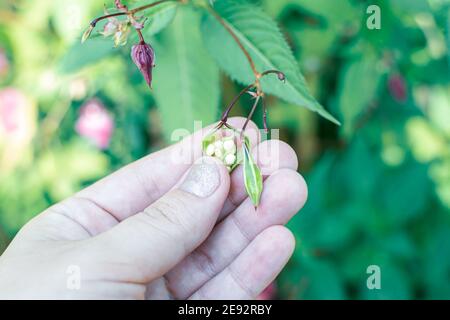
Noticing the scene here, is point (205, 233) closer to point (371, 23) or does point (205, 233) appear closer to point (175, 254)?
point (175, 254)

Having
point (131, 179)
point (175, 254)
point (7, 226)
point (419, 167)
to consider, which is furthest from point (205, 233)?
point (7, 226)

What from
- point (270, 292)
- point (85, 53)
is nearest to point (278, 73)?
point (85, 53)

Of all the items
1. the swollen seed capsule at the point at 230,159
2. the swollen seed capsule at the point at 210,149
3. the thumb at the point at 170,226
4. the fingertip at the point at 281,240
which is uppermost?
the swollen seed capsule at the point at 210,149

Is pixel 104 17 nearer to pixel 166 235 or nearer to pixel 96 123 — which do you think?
pixel 166 235

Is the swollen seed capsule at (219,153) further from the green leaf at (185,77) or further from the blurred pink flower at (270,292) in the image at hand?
the blurred pink flower at (270,292)

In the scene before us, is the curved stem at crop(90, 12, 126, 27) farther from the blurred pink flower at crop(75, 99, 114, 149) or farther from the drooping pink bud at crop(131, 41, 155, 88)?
the blurred pink flower at crop(75, 99, 114, 149)

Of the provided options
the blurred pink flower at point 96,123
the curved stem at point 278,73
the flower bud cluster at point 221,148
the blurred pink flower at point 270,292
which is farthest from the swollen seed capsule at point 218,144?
the blurred pink flower at point 96,123

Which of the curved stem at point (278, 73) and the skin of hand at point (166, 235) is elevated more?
the curved stem at point (278, 73)
